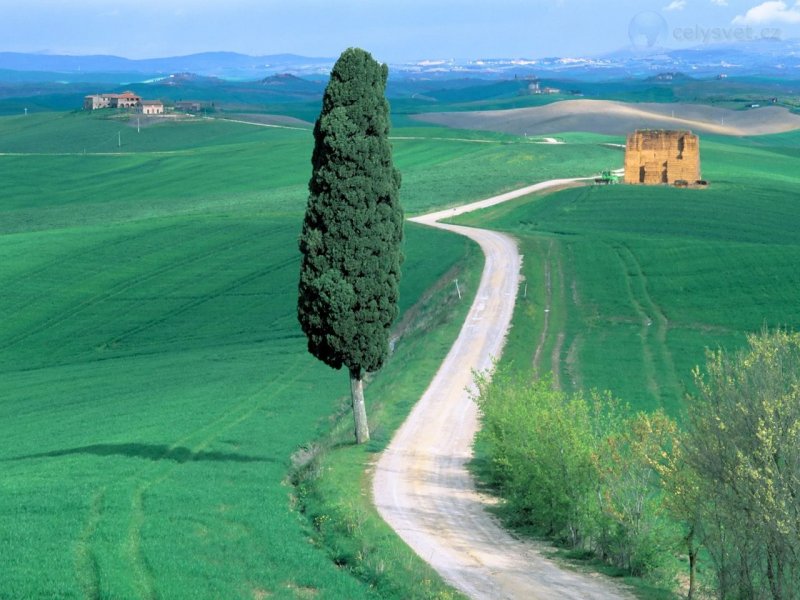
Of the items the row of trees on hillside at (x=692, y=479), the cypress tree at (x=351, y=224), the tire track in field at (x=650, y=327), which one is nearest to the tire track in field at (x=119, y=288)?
the tire track in field at (x=650, y=327)

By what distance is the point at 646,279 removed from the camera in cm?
7044

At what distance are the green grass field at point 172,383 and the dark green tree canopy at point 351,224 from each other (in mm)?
3985

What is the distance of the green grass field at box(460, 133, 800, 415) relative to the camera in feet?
174

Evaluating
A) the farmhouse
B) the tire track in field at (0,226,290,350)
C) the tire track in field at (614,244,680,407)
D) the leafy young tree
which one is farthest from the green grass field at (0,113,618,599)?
the farmhouse

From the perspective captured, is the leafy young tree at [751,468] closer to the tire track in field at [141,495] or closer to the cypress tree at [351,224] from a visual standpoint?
the tire track in field at [141,495]

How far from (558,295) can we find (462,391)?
2158 centimetres

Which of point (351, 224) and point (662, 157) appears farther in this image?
point (662, 157)

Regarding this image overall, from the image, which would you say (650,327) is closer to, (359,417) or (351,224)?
(359,417)

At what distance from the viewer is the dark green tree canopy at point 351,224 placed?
3559cm

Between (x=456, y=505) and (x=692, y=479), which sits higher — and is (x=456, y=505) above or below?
below

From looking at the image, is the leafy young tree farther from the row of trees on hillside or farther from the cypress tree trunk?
the cypress tree trunk

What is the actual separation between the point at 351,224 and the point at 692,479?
14.8 m

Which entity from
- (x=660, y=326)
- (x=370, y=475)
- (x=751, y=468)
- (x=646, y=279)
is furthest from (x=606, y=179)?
(x=751, y=468)

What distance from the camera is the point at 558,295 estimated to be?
218 feet
